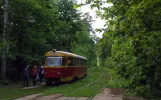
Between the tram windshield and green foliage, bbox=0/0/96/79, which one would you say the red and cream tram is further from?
green foliage, bbox=0/0/96/79

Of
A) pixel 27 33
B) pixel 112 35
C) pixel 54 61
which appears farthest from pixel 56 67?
pixel 112 35

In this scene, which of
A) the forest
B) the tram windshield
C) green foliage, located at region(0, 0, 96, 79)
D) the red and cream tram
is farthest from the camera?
green foliage, located at region(0, 0, 96, 79)

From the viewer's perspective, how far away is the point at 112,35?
440 inches

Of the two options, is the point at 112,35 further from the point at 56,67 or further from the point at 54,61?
the point at 54,61

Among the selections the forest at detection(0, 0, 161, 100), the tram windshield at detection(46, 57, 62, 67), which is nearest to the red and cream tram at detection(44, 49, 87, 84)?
the tram windshield at detection(46, 57, 62, 67)

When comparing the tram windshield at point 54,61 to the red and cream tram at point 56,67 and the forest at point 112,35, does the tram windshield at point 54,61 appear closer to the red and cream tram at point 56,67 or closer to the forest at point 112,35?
the red and cream tram at point 56,67

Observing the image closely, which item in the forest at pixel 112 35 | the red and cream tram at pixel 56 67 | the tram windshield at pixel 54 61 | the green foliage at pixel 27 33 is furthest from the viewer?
the green foliage at pixel 27 33

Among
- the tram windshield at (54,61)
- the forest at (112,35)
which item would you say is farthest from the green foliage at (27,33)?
the tram windshield at (54,61)

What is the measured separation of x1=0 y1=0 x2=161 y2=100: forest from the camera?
1011 cm

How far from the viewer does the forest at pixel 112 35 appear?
10.1 metres

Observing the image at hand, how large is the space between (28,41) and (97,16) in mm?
19045

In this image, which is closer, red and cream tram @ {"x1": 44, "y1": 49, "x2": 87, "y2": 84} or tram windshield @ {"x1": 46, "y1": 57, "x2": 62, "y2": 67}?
red and cream tram @ {"x1": 44, "y1": 49, "x2": 87, "y2": 84}

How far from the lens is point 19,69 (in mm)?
32219

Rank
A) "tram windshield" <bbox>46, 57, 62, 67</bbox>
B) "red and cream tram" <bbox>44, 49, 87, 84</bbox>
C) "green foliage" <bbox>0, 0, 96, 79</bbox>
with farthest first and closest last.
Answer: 1. "green foliage" <bbox>0, 0, 96, 79</bbox>
2. "tram windshield" <bbox>46, 57, 62, 67</bbox>
3. "red and cream tram" <bbox>44, 49, 87, 84</bbox>
